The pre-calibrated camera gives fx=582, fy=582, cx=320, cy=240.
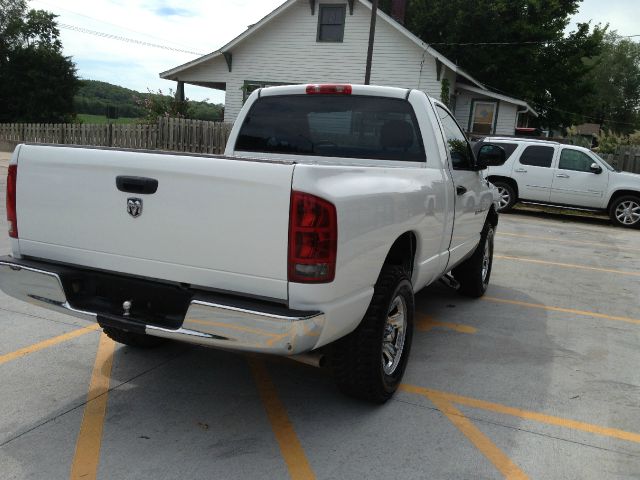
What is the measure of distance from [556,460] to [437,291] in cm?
351

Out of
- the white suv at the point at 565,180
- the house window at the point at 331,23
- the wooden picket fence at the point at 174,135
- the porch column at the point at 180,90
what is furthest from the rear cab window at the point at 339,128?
the porch column at the point at 180,90

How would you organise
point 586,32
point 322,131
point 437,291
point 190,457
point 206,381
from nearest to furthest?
point 190,457 < point 206,381 < point 322,131 < point 437,291 < point 586,32

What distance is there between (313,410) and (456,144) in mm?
2623

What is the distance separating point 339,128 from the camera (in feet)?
14.6

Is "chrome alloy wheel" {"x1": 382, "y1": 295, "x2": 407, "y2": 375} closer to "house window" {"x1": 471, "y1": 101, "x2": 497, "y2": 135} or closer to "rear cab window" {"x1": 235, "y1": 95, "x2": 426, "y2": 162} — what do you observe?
"rear cab window" {"x1": 235, "y1": 95, "x2": 426, "y2": 162}

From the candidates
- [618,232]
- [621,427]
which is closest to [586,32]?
[618,232]

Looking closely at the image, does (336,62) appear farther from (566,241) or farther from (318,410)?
(318,410)

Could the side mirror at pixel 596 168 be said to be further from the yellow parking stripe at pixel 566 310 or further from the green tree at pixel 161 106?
the green tree at pixel 161 106

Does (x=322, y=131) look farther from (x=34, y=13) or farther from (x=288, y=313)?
(x=34, y=13)

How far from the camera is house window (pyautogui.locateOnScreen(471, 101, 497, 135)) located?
24.9 m

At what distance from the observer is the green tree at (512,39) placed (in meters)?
32.2

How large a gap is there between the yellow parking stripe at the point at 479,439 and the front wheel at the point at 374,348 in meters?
0.32

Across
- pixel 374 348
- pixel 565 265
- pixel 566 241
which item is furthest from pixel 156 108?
pixel 374 348

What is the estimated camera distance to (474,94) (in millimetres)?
24719
